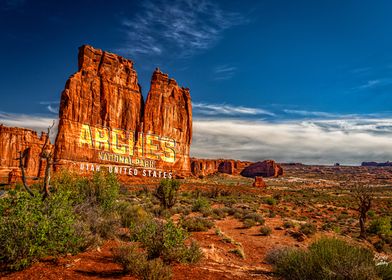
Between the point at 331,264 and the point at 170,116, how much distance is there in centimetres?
8336

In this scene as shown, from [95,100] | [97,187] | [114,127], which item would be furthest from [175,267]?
[95,100]

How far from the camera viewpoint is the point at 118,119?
3078 inches

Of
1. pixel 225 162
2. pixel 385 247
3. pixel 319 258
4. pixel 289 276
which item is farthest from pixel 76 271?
pixel 225 162

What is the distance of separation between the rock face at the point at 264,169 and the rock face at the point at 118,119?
6180 centimetres

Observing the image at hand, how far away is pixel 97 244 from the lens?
9023mm

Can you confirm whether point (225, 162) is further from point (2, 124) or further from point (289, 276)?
point (289, 276)

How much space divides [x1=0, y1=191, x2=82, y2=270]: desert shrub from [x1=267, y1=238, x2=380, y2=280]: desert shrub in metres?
5.11

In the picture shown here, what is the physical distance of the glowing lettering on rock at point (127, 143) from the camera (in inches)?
2788

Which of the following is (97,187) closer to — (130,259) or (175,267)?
(175,267)

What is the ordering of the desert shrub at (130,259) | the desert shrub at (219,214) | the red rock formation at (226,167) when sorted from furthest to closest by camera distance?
the red rock formation at (226,167), the desert shrub at (219,214), the desert shrub at (130,259)

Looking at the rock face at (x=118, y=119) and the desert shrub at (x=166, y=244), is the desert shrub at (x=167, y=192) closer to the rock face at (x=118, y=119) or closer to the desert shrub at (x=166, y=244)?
the desert shrub at (x=166, y=244)

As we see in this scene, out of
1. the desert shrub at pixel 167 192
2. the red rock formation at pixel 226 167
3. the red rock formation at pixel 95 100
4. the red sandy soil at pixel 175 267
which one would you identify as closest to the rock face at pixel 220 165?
the red rock formation at pixel 226 167

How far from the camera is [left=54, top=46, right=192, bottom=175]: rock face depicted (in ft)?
225

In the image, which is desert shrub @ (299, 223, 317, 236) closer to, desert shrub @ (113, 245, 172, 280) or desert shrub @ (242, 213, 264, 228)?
desert shrub @ (242, 213, 264, 228)
